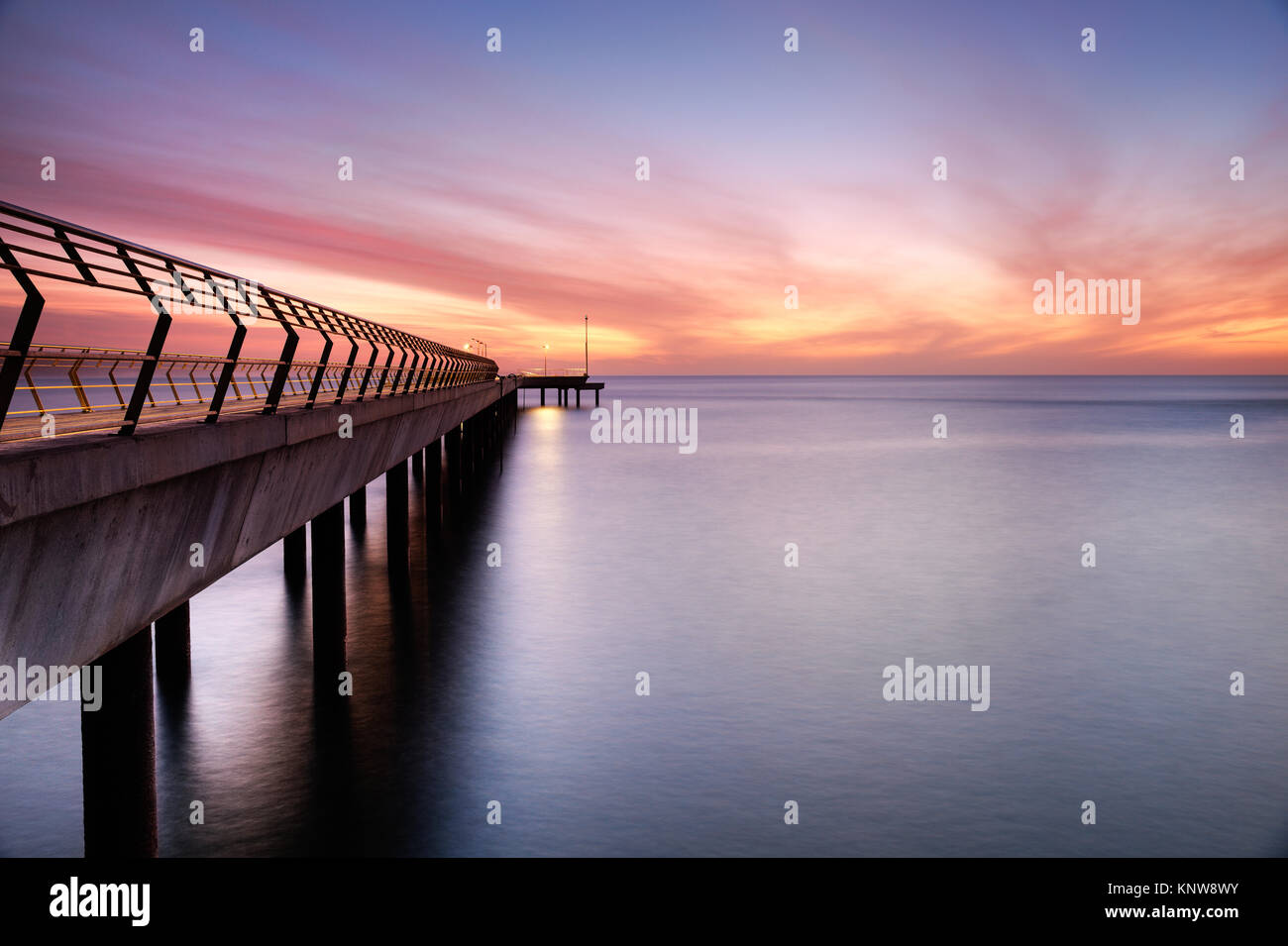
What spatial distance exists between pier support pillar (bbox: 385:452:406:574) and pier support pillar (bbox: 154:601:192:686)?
23.9 feet

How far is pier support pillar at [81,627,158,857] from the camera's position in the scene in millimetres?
8766

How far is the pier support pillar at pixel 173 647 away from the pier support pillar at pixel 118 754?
9.30 metres

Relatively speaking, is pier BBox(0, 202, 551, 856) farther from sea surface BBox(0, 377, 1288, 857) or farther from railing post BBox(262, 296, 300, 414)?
sea surface BBox(0, 377, 1288, 857)

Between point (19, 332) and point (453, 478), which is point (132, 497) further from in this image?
point (453, 478)

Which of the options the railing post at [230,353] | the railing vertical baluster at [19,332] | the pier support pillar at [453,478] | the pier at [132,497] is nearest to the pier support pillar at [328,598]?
the pier at [132,497]

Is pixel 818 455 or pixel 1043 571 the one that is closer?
pixel 1043 571

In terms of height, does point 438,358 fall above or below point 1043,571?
above

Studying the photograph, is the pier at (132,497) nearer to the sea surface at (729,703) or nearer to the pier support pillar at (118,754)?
the pier support pillar at (118,754)

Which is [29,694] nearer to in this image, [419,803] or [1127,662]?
[419,803]

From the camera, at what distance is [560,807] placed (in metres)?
13.4

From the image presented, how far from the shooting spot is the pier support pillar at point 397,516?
2516 centimetres

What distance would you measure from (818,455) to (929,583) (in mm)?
42086

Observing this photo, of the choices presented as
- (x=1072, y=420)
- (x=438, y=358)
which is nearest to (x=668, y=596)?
A: (x=438, y=358)

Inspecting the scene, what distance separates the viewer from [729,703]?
17500 mm
